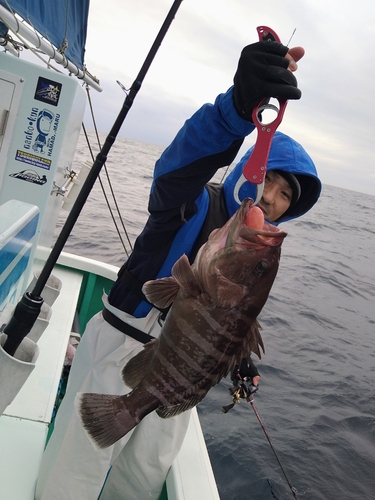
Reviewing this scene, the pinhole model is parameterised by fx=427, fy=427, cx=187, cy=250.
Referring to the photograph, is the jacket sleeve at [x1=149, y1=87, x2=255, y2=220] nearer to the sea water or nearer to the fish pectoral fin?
the fish pectoral fin

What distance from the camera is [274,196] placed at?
2.53 m

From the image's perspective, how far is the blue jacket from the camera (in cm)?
204

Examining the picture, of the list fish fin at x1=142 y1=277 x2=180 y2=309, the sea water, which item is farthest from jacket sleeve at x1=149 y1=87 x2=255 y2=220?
the sea water

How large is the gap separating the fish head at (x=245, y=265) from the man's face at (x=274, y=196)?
796 millimetres

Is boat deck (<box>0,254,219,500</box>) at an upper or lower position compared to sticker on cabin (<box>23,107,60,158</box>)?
lower

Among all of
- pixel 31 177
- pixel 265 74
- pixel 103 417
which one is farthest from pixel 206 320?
pixel 31 177

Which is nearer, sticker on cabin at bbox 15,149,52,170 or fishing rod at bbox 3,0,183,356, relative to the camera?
fishing rod at bbox 3,0,183,356

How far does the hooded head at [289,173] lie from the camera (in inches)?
95.1

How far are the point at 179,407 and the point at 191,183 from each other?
3.47 feet

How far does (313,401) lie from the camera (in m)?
6.60

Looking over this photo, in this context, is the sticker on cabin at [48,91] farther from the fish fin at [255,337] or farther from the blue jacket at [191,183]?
the fish fin at [255,337]

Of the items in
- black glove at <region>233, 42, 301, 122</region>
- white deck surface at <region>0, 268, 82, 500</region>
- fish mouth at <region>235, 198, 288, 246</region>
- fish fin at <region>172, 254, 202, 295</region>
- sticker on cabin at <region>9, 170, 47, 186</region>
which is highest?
black glove at <region>233, 42, 301, 122</region>

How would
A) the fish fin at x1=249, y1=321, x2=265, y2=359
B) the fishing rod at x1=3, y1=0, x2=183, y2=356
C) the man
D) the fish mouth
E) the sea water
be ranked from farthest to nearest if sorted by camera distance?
1. the sea water
2. the man
3. the fishing rod at x1=3, y1=0, x2=183, y2=356
4. the fish fin at x1=249, y1=321, x2=265, y2=359
5. the fish mouth

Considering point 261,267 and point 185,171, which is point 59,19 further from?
point 261,267
